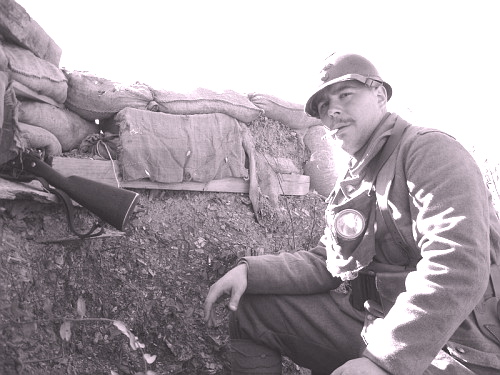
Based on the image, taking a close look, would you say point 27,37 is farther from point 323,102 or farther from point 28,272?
point 323,102

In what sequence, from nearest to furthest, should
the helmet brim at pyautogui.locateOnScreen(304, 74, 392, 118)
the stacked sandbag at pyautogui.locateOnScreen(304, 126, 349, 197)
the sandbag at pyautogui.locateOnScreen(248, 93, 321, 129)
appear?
the helmet brim at pyautogui.locateOnScreen(304, 74, 392, 118)
the sandbag at pyautogui.locateOnScreen(248, 93, 321, 129)
the stacked sandbag at pyautogui.locateOnScreen(304, 126, 349, 197)

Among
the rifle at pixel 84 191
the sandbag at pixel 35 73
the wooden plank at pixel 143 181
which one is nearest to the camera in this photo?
the rifle at pixel 84 191

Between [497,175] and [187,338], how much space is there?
16.3 ft

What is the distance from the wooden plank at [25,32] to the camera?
7.06 feet

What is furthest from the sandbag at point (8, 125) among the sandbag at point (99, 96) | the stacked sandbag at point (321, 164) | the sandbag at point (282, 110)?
the stacked sandbag at point (321, 164)

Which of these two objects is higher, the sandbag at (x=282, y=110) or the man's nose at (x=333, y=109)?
the man's nose at (x=333, y=109)

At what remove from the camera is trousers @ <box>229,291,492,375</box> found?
6.56 feet

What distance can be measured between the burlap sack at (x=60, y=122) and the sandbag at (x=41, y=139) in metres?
0.06

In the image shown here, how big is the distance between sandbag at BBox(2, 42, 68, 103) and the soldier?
1498mm

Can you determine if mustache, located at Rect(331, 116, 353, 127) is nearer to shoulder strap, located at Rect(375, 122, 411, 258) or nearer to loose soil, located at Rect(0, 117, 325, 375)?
shoulder strap, located at Rect(375, 122, 411, 258)

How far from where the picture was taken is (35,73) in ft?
7.93

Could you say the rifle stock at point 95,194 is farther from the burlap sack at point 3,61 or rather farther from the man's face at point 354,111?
the man's face at point 354,111

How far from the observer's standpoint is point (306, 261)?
2.15 m

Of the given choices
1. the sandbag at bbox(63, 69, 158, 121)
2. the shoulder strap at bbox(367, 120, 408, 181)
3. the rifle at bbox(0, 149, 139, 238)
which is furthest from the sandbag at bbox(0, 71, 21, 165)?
the shoulder strap at bbox(367, 120, 408, 181)
